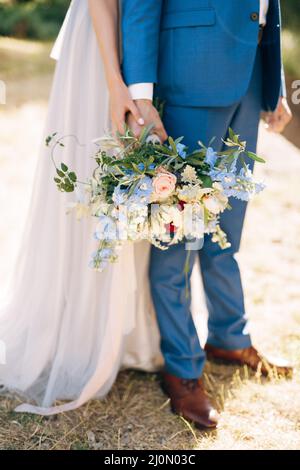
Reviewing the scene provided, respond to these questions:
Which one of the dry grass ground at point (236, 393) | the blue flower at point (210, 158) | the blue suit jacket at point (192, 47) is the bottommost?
the dry grass ground at point (236, 393)

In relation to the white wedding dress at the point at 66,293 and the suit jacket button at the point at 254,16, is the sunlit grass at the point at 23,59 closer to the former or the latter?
the white wedding dress at the point at 66,293

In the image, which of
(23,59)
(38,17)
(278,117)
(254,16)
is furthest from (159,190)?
(38,17)

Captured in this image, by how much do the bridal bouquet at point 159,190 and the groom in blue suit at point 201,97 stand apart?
0.65ft

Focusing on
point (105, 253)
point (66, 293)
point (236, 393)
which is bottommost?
point (236, 393)

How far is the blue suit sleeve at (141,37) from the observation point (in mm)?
1827

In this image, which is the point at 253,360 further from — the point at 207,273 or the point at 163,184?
the point at 163,184

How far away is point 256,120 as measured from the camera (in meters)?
2.19

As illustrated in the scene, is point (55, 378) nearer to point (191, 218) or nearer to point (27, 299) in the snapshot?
point (27, 299)

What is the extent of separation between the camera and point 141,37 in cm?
184

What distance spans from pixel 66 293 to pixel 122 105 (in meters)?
0.70

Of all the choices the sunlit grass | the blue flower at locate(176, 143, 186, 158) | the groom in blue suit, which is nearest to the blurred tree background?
the sunlit grass

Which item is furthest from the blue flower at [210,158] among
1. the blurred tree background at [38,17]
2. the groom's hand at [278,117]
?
the blurred tree background at [38,17]

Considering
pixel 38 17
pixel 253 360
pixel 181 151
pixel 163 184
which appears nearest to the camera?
pixel 163 184
